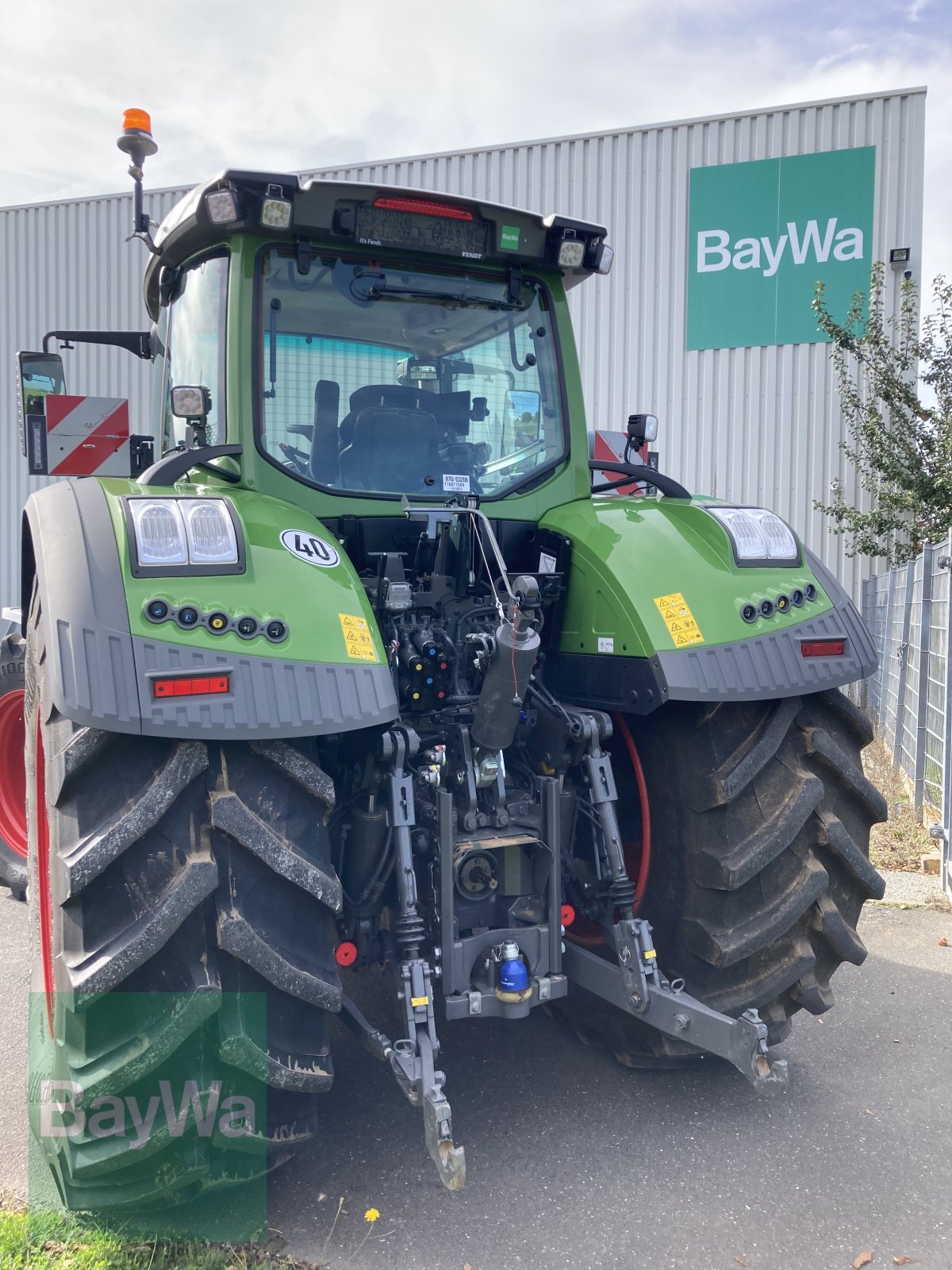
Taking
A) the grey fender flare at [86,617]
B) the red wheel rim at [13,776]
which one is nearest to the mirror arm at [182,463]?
the grey fender flare at [86,617]

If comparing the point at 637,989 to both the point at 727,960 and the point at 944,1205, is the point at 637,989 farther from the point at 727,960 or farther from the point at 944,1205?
the point at 944,1205

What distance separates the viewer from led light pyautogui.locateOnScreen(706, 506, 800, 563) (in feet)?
10.0

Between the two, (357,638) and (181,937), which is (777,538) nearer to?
(357,638)

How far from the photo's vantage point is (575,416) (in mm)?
3529

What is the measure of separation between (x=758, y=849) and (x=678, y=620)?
673 mm

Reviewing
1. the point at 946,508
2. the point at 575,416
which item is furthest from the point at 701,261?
the point at 575,416

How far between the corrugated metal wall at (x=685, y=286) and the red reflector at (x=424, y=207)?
28.2ft

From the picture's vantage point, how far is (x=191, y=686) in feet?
7.27

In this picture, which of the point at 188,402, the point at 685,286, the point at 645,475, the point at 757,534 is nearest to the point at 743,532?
the point at 757,534

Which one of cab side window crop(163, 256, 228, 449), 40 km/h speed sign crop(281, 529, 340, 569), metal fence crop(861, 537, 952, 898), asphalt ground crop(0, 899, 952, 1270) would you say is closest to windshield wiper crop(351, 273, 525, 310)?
cab side window crop(163, 256, 228, 449)

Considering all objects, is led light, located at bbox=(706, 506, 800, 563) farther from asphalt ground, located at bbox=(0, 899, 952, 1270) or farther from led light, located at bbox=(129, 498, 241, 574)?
asphalt ground, located at bbox=(0, 899, 952, 1270)

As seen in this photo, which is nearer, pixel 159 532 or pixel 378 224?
pixel 159 532

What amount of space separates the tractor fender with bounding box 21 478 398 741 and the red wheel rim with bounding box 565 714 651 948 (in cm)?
99

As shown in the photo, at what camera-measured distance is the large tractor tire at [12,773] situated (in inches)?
176
